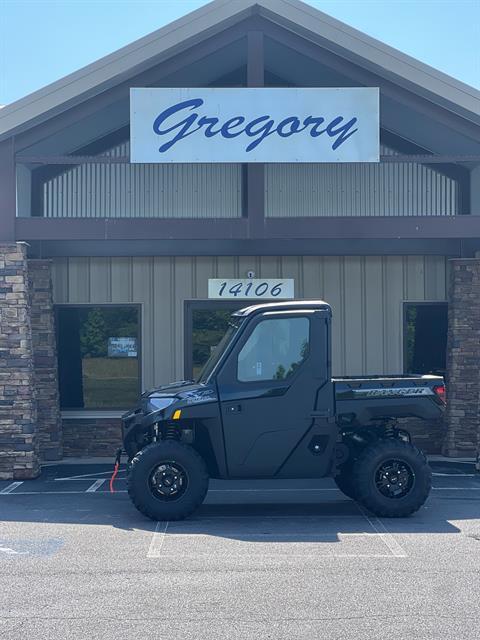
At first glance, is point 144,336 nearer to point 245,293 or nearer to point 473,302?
point 245,293

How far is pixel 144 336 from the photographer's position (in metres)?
15.0

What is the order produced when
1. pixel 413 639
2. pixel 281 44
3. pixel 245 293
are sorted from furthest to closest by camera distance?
pixel 245 293 → pixel 281 44 → pixel 413 639

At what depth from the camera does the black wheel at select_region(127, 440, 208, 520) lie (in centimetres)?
977

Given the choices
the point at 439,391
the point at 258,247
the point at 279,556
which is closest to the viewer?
the point at 279,556

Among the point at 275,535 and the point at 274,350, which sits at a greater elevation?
the point at 274,350

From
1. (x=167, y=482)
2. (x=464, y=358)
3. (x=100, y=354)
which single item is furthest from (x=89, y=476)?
(x=464, y=358)

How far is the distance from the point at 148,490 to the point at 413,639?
14.4ft

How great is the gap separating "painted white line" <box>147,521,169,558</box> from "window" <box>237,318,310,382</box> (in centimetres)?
183

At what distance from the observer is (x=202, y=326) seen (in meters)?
15.1

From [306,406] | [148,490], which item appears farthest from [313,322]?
[148,490]

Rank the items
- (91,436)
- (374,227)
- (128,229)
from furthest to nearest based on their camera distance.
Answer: (91,436)
(374,227)
(128,229)

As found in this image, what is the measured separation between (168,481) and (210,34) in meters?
6.52

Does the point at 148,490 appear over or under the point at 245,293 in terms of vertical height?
under

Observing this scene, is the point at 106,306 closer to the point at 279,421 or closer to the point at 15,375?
the point at 15,375
